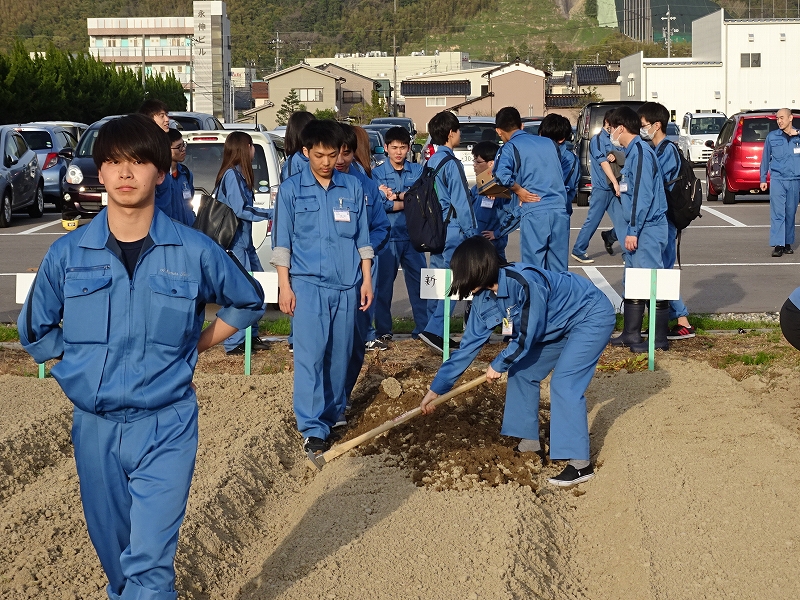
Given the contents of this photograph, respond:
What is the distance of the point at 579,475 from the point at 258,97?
103 meters

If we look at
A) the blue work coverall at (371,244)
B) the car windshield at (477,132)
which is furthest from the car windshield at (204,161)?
the car windshield at (477,132)

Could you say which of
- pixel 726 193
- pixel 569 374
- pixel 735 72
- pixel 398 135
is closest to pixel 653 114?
pixel 398 135

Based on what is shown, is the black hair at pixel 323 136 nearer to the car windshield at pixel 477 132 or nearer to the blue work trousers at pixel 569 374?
the blue work trousers at pixel 569 374

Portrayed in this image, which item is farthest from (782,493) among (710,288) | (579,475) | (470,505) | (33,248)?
(33,248)

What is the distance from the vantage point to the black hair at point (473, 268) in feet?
17.4

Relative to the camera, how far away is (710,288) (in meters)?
12.3

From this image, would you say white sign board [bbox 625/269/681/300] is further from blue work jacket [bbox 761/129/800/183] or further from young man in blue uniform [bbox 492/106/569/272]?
blue work jacket [bbox 761/129/800/183]

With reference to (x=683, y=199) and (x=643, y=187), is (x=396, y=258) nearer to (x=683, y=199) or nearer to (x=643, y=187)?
(x=643, y=187)

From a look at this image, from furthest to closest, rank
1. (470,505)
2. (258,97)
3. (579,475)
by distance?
1. (258,97)
2. (579,475)
3. (470,505)

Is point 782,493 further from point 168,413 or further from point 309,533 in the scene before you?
point 168,413

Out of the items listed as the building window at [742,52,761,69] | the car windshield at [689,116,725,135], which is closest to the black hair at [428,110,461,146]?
the car windshield at [689,116,725,135]

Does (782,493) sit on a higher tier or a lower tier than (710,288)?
lower

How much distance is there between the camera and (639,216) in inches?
347

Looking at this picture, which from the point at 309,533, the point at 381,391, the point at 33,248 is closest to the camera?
the point at 309,533
